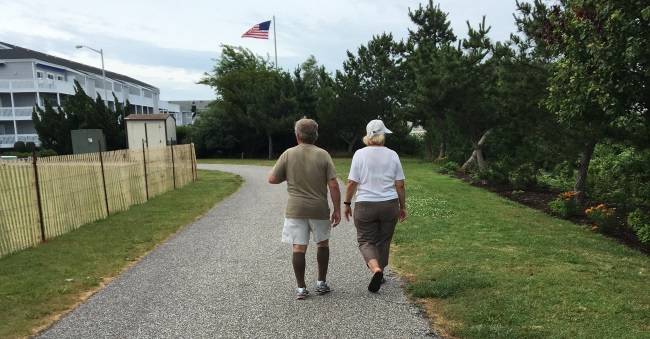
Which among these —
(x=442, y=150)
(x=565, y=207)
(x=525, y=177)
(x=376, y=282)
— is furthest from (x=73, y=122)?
(x=376, y=282)

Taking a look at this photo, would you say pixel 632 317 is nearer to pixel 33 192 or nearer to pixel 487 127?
pixel 33 192

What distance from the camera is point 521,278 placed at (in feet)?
18.2

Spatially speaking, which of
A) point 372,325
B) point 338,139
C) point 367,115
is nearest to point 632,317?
point 372,325

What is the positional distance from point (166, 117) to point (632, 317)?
824 inches

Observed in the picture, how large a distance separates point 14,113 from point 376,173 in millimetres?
55769

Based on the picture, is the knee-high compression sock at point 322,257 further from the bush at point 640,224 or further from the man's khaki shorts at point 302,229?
the bush at point 640,224

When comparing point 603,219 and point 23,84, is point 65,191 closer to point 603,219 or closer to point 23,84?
point 603,219

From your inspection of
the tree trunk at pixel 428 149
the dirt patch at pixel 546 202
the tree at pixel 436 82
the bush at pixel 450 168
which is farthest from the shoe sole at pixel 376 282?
the tree trunk at pixel 428 149

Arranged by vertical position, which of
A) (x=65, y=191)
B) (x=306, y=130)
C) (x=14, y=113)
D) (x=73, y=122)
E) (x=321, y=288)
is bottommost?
(x=321, y=288)

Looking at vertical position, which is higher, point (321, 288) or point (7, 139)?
point (7, 139)

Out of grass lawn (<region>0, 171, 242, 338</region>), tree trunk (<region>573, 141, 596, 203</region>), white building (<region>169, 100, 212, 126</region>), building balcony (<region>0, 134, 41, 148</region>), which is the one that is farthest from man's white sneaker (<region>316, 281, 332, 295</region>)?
white building (<region>169, 100, 212, 126</region>)

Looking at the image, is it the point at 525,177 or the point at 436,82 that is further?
the point at 436,82

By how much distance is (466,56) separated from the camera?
2230 cm

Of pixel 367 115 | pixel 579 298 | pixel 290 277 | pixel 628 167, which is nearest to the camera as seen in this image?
pixel 579 298
